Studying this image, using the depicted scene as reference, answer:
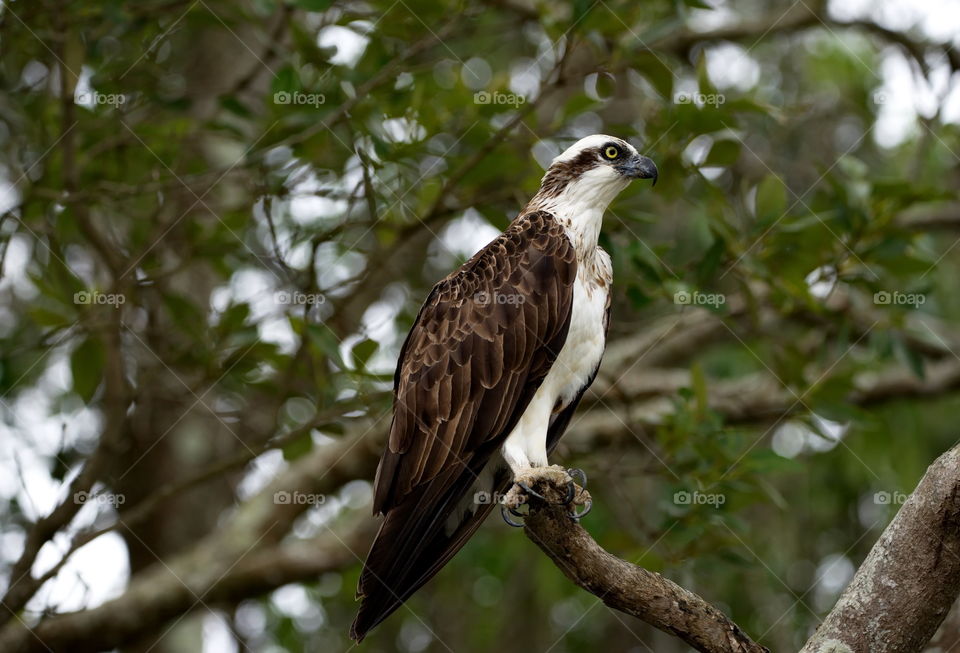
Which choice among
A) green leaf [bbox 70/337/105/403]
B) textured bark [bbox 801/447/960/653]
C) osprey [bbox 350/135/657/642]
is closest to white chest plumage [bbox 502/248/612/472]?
osprey [bbox 350/135/657/642]

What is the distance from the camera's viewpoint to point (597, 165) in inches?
203

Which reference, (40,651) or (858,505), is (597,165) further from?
(858,505)

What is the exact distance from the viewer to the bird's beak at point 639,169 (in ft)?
A: 16.7

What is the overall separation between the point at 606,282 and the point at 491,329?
2.24 feet

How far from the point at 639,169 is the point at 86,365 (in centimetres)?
361

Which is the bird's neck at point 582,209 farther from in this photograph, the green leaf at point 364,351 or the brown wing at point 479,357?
the green leaf at point 364,351

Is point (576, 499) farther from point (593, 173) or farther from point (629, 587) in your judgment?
point (593, 173)

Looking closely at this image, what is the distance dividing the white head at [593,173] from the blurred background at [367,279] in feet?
1.51

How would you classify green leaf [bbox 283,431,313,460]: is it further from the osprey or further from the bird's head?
the bird's head

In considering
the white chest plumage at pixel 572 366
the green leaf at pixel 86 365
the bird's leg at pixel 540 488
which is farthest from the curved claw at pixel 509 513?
the green leaf at pixel 86 365

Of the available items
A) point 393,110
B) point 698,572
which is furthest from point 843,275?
point 393,110

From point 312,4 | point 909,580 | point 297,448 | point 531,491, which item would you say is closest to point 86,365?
point 297,448

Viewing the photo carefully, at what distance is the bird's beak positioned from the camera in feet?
16.7

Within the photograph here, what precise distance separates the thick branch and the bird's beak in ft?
5.65
